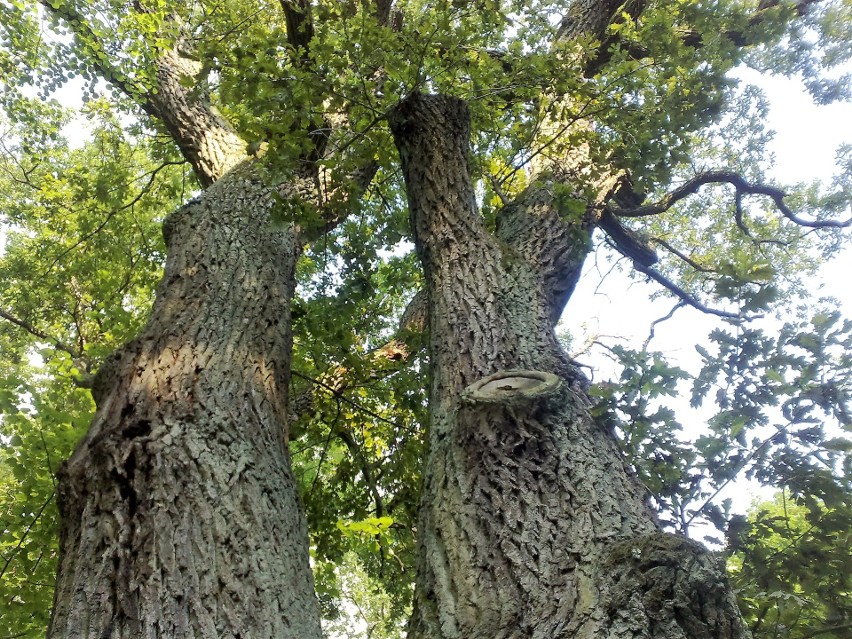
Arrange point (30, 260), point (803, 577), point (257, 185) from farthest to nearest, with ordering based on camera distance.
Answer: point (30, 260) → point (257, 185) → point (803, 577)

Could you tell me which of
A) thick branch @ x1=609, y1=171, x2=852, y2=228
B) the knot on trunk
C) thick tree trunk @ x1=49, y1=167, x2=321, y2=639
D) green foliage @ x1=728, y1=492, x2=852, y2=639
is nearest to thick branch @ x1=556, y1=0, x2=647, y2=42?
thick branch @ x1=609, y1=171, x2=852, y2=228

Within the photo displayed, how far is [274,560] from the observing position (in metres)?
2.25

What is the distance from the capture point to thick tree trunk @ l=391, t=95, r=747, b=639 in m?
1.59

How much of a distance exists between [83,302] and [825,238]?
10.2 meters

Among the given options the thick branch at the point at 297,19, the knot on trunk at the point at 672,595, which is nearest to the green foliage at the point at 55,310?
the thick branch at the point at 297,19

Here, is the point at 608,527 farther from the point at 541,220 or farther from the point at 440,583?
the point at 541,220

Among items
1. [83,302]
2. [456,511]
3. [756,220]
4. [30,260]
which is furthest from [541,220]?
[30,260]

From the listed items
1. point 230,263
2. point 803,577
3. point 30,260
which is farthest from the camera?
point 30,260

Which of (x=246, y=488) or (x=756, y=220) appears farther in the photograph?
(x=756, y=220)

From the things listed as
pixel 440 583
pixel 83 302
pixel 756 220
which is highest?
pixel 83 302

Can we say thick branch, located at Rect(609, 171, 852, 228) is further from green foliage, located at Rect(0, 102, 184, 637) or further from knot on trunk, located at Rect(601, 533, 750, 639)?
green foliage, located at Rect(0, 102, 184, 637)

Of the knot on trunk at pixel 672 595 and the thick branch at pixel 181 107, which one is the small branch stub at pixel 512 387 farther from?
the thick branch at pixel 181 107

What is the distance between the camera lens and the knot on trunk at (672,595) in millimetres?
1524

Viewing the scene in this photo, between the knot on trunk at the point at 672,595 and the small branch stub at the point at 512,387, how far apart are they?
804 millimetres
